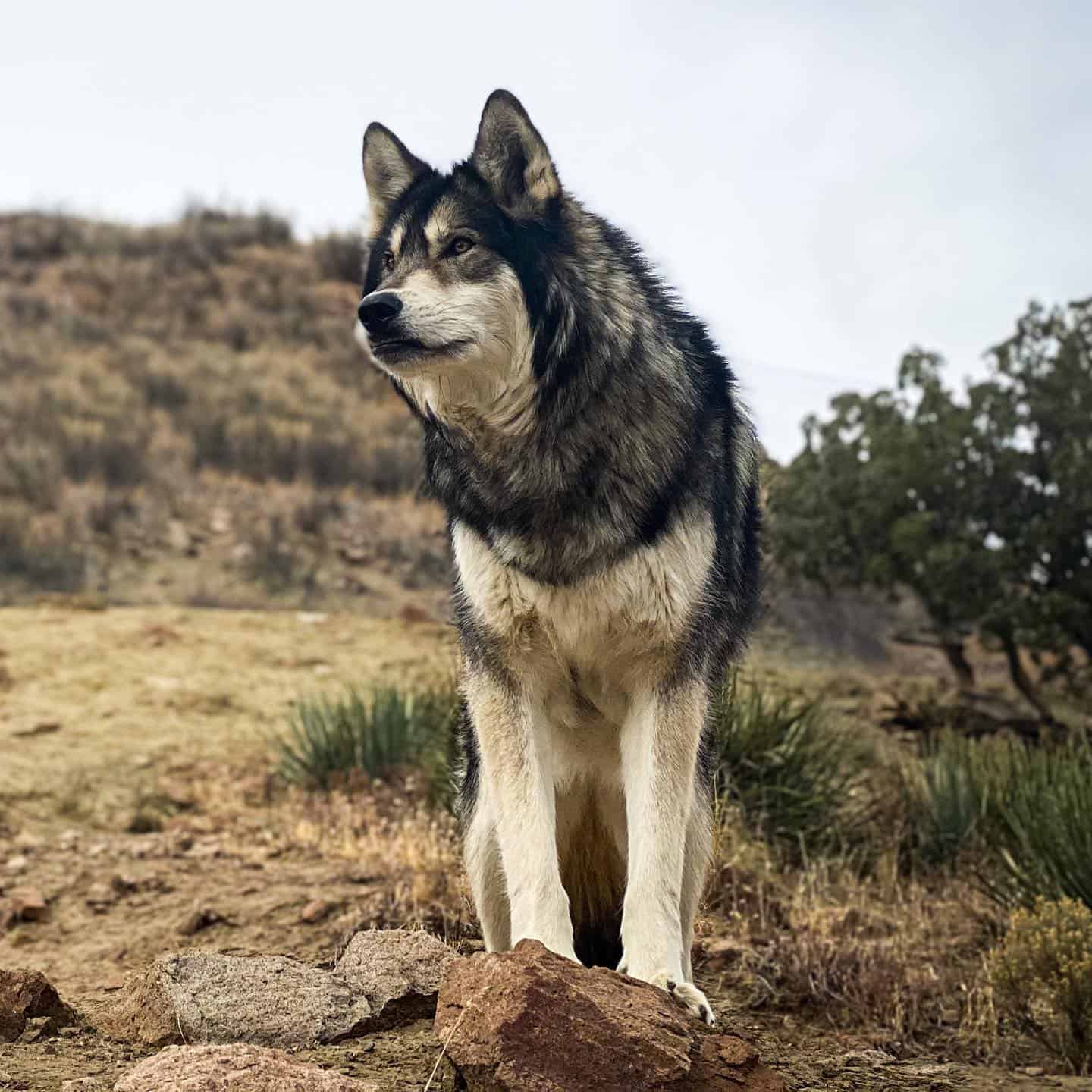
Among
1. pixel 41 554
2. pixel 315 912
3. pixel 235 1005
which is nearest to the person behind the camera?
pixel 235 1005

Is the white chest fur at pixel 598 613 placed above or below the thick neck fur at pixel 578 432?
below

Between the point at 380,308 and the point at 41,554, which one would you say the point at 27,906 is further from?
the point at 41,554

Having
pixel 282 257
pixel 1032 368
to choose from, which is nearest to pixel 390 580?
pixel 1032 368

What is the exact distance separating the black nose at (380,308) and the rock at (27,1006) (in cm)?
239

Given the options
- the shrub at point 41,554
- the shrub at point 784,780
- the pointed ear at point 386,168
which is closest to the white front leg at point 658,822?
the pointed ear at point 386,168

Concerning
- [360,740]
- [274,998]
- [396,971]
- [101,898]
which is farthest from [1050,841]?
[101,898]

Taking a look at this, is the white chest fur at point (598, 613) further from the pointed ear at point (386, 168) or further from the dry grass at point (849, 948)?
the dry grass at point (849, 948)

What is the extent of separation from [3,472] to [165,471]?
2497mm

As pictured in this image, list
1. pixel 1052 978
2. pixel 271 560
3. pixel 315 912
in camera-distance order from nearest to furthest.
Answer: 1. pixel 1052 978
2. pixel 315 912
3. pixel 271 560

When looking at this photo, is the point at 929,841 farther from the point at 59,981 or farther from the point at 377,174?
the point at 377,174

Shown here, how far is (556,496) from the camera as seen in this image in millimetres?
3930

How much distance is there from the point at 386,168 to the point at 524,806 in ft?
7.02

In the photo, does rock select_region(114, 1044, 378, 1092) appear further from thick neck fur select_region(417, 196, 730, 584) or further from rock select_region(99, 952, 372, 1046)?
thick neck fur select_region(417, 196, 730, 584)

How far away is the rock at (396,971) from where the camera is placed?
13.8 ft
